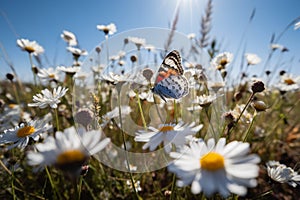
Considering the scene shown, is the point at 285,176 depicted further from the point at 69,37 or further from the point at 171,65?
the point at 69,37

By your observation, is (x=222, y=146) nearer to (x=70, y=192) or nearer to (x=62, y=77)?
(x=70, y=192)

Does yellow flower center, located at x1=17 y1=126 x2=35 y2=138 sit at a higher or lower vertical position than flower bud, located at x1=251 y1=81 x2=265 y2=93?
lower

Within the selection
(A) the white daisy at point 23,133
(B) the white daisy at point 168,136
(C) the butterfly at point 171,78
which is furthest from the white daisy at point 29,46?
(B) the white daisy at point 168,136

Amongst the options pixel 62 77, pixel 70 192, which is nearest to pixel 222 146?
pixel 70 192

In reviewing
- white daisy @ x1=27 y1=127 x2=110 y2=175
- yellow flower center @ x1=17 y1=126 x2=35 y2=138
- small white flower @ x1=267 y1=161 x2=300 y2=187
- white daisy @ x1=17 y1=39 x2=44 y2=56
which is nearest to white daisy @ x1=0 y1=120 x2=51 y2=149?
yellow flower center @ x1=17 y1=126 x2=35 y2=138

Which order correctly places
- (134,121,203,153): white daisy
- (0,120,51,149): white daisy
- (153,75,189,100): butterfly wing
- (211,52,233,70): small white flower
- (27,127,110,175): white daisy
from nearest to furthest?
1. (27,127,110,175): white daisy
2. (134,121,203,153): white daisy
3. (0,120,51,149): white daisy
4. (153,75,189,100): butterfly wing
5. (211,52,233,70): small white flower

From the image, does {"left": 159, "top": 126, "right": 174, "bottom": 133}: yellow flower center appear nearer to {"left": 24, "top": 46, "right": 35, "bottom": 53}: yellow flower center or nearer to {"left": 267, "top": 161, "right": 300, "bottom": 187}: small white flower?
{"left": 267, "top": 161, "right": 300, "bottom": 187}: small white flower
